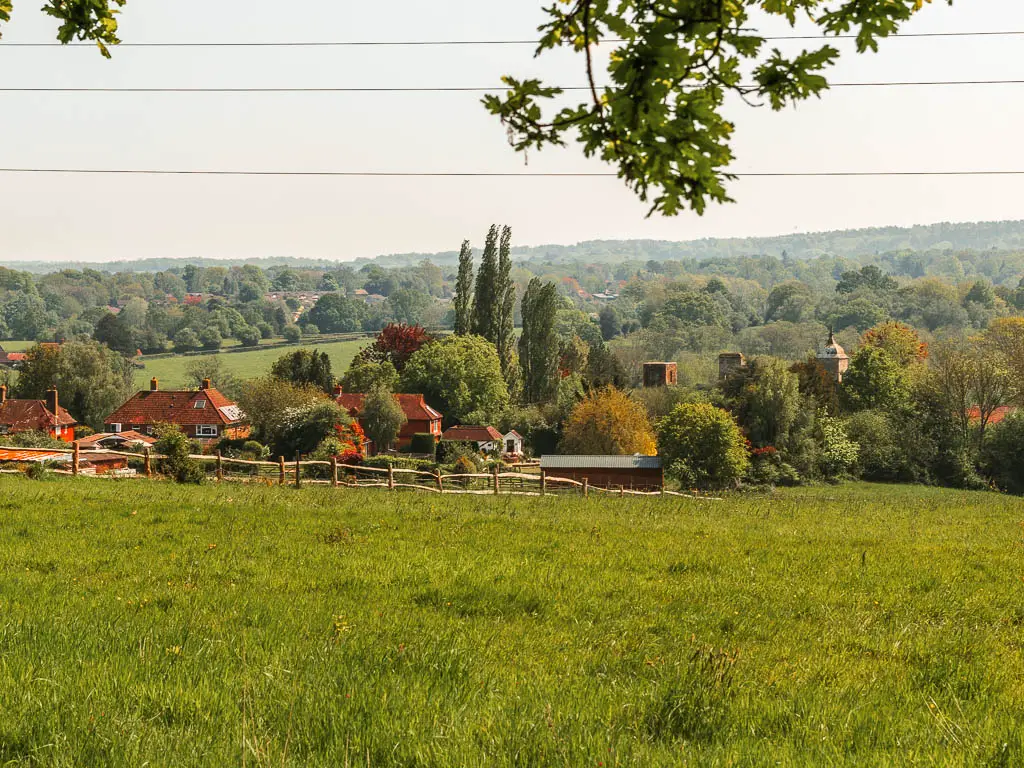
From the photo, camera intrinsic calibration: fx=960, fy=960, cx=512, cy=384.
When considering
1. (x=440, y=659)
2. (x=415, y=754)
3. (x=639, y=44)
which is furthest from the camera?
(x=440, y=659)

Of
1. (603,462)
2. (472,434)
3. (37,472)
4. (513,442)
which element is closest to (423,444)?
(472,434)

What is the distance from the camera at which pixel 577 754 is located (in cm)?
467

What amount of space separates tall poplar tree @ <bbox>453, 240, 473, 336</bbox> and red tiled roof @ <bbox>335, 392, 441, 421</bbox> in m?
7.99

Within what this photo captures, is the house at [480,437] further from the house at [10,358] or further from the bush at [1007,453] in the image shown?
the house at [10,358]

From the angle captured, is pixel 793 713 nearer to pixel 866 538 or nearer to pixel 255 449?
pixel 866 538

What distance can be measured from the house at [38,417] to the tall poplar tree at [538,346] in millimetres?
35301

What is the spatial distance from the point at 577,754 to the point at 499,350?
75297 millimetres

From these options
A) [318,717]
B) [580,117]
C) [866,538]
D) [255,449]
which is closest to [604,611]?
[318,717]

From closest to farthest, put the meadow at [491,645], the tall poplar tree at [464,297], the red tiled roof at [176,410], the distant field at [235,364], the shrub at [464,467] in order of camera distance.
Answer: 1. the meadow at [491,645]
2. the shrub at [464,467]
3. the red tiled roof at [176,410]
4. the tall poplar tree at [464,297]
5. the distant field at [235,364]

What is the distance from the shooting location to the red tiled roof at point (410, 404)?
72438mm

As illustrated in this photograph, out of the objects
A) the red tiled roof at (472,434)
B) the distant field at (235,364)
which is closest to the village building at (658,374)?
the red tiled roof at (472,434)

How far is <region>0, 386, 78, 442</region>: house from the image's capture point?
66625mm

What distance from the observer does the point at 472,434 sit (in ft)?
240

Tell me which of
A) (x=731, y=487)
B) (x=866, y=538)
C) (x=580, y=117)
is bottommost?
(x=731, y=487)
